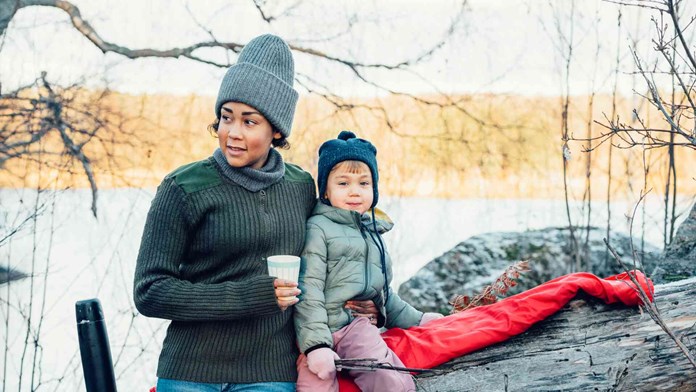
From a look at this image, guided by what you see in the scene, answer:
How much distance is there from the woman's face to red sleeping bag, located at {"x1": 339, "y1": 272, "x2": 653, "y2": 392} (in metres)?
0.93

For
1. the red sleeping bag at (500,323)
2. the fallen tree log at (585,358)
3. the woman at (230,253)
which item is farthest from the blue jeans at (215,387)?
the fallen tree log at (585,358)

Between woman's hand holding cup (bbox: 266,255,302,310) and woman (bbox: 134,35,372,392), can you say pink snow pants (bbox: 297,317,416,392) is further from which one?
woman's hand holding cup (bbox: 266,255,302,310)

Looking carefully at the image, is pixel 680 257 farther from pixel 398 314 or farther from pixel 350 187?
pixel 350 187

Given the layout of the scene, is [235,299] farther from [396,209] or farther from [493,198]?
[493,198]

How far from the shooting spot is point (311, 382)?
2.44 metres

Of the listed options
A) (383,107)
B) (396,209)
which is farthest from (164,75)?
(396,209)

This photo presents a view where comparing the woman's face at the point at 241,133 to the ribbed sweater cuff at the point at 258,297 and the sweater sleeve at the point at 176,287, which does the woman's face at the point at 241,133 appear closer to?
the sweater sleeve at the point at 176,287

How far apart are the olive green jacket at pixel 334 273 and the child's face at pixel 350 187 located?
4 centimetres

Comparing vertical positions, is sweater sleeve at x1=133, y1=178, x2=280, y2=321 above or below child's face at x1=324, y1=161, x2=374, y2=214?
below

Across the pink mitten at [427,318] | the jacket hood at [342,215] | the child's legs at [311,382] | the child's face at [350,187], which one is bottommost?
the child's legs at [311,382]

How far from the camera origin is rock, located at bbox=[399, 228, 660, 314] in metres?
5.73

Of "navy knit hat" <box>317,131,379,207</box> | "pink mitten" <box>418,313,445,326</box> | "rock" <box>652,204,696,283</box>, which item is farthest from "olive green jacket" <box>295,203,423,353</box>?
"rock" <box>652,204,696,283</box>

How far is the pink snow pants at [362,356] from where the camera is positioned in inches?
95.5

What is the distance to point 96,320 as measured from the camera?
272cm
